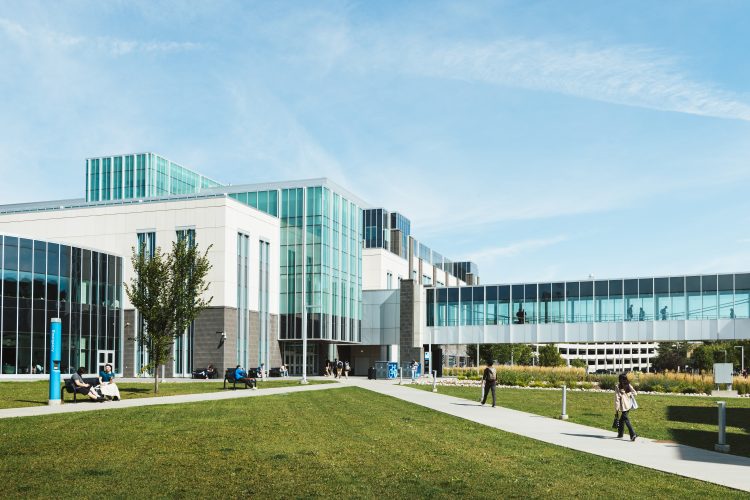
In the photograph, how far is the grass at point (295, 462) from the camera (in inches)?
416

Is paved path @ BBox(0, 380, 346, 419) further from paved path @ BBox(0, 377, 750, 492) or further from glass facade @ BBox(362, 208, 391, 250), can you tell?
glass facade @ BBox(362, 208, 391, 250)

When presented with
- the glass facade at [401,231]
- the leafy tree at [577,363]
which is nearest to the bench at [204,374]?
the glass facade at [401,231]

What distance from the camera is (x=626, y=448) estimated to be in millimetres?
15672

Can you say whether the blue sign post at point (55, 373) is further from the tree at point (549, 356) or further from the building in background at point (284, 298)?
the tree at point (549, 356)

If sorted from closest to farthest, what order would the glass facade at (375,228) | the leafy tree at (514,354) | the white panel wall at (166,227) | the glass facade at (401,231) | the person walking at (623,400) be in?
the person walking at (623,400)
the white panel wall at (166,227)
the glass facade at (375,228)
the glass facade at (401,231)
the leafy tree at (514,354)

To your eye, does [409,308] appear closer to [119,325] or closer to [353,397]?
[119,325]

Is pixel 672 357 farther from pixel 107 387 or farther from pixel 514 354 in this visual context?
pixel 107 387

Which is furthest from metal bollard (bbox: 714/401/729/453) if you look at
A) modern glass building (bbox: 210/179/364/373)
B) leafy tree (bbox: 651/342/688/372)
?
leafy tree (bbox: 651/342/688/372)

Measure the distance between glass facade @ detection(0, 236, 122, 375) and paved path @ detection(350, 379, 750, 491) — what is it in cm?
3272

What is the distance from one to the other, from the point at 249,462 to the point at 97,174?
99.1 m

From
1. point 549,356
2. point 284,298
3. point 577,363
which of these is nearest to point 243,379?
point 284,298

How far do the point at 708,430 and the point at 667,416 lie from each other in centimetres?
449

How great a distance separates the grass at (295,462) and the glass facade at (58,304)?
30.5 meters

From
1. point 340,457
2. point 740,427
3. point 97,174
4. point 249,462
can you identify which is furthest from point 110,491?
point 97,174
